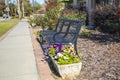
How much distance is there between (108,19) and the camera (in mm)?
15234

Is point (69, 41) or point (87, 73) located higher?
point (69, 41)

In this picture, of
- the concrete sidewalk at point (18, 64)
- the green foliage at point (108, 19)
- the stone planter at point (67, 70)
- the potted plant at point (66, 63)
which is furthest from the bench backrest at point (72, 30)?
the green foliage at point (108, 19)

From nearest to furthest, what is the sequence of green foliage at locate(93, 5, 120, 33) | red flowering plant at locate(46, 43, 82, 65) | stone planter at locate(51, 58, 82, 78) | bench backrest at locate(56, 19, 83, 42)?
1. stone planter at locate(51, 58, 82, 78)
2. red flowering plant at locate(46, 43, 82, 65)
3. bench backrest at locate(56, 19, 83, 42)
4. green foliage at locate(93, 5, 120, 33)

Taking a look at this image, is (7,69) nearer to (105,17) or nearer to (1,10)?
(105,17)

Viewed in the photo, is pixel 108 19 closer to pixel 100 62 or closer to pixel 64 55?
pixel 100 62

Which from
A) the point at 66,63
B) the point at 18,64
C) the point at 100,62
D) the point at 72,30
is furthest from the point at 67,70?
the point at 72,30

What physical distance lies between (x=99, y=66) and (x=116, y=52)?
69.2 inches

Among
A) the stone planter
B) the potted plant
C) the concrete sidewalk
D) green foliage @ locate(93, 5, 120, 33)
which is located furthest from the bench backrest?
green foliage @ locate(93, 5, 120, 33)

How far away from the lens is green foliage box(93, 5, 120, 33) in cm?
1402

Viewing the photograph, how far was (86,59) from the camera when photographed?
7.73 metres

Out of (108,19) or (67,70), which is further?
(108,19)

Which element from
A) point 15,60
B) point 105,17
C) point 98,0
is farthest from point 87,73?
point 98,0

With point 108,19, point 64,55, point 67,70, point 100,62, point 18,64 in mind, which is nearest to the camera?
point 67,70

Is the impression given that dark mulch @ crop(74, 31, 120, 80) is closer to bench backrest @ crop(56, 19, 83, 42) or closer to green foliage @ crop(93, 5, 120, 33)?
bench backrest @ crop(56, 19, 83, 42)
